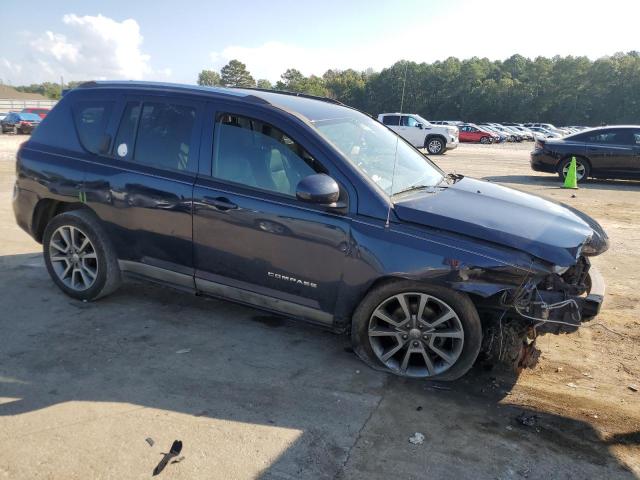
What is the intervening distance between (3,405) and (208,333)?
57.9 inches

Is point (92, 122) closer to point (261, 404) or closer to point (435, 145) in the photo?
point (261, 404)

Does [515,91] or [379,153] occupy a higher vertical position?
[515,91]

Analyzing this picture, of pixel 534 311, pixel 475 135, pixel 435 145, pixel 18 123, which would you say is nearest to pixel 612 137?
pixel 435 145

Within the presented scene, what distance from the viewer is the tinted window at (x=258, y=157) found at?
362 cm

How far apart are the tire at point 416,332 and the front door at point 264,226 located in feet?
1.00

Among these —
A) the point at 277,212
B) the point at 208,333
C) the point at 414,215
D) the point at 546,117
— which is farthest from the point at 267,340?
the point at 546,117

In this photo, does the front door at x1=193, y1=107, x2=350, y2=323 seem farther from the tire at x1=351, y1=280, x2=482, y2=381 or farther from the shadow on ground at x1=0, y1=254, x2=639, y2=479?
the shadow on ground at x1=0, y1=254, x2=639, y2=479

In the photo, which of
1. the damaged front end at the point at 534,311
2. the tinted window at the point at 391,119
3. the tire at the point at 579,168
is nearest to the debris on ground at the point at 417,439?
the damaged front end at the point at 534,311

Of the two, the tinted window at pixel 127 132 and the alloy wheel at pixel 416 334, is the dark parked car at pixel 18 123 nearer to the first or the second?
the tinted window at pixel 127 132

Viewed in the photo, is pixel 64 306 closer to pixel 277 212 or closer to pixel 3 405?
pixel 3 405

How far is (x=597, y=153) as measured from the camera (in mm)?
13148

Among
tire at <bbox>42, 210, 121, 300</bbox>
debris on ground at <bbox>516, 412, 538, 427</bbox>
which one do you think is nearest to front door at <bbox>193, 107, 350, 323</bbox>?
tire at <bbox>42, 210, 121, 300</bbox>

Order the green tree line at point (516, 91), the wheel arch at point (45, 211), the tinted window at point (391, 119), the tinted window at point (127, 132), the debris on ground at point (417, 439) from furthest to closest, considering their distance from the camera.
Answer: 1. the green tree line at point (516, 91)
2. the tinted window at point (391, 119)
3. the wheel arch at point (45, 211)
4. the tinted window at point (127, 132)
5. the debris on ground at point (417, 439)

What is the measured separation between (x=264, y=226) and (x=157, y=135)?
129 centimetres
